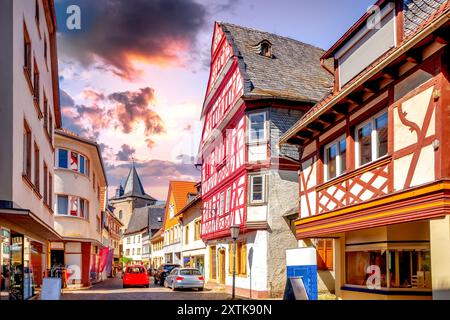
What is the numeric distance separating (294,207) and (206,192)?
8.51 metres

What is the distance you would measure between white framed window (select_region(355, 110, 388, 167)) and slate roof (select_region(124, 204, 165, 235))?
59.8 metres

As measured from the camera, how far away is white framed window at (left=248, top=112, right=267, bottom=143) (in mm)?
20516

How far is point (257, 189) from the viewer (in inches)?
812

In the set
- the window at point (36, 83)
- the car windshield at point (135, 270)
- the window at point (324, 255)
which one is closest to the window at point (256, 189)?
the window at point (324, 255)

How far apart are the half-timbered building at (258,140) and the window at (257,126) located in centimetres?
3

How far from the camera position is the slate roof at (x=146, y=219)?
7088 centimetres

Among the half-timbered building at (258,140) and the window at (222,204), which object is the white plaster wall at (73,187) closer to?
the half-timbered building at (258,140)

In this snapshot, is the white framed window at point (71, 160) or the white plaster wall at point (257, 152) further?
the white framed window at point (71, 160)

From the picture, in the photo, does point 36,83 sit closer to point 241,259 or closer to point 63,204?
point 241,259

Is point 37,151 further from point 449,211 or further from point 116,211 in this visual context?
point 116,211

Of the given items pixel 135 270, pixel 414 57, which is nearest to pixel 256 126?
pixel 414 57

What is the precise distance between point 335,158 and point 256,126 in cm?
770

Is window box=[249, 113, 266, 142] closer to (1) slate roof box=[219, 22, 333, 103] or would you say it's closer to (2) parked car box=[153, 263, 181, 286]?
(1) slate roof box=[219, 22, 333, 103]

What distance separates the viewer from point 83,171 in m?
27.4
